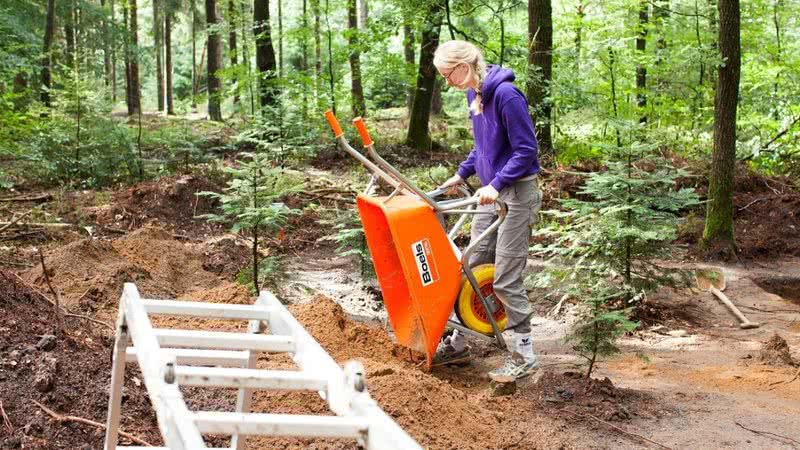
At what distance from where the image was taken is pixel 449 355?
611 cm

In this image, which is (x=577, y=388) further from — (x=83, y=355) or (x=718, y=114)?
(x=718, y=114)

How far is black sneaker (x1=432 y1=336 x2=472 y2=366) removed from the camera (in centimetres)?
602

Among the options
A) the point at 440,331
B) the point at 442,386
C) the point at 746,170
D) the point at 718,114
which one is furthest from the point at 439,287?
the point at 746,170

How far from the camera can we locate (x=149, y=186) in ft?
38.4

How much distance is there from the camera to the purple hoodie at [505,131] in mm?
5184

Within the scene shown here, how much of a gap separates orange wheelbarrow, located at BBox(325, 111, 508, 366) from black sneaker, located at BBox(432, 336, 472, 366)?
13.6 inches

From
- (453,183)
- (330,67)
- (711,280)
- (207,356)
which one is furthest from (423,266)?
(330,67)

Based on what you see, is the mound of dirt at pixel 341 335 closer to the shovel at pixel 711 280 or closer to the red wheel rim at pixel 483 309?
the red wheel rim at pixel 483 309

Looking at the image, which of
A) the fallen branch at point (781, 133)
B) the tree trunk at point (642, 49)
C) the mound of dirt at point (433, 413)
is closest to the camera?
the mound of dirt at point (433, 413)

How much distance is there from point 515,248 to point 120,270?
3.51 m

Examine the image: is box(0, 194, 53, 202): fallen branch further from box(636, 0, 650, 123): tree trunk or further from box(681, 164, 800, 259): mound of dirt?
box(636, 0, 650, 123): tree trunk

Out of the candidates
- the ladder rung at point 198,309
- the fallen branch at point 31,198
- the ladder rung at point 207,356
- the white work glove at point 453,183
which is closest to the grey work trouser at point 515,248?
the white work glove at point 453,183

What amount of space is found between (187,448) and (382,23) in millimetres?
13574

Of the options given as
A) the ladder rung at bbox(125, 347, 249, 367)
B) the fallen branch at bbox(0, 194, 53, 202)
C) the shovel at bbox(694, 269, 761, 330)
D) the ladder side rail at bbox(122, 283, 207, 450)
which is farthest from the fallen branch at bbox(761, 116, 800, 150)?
the ladder side rail at bbox(122, 283, 207, 450)
